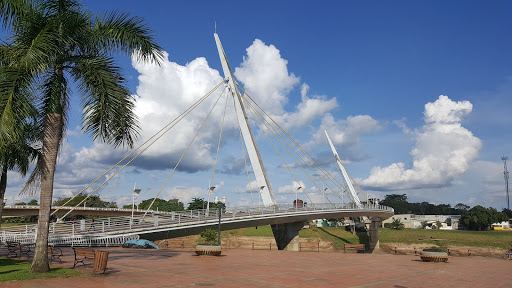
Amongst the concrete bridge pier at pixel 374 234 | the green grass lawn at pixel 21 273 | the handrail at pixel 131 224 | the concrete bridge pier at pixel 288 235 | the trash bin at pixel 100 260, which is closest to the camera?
the green grass lawn at pixel 21 273

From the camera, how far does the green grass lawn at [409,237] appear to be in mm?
58688

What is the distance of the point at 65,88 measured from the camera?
14.0 metres

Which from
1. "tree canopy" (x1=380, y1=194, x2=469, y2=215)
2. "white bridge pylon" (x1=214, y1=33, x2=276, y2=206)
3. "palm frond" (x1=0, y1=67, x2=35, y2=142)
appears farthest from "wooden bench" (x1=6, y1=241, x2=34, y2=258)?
"tree canopy" (x1=380, y1=194, x2=469, y2=215)

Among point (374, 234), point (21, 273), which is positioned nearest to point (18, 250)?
point (21, 273)

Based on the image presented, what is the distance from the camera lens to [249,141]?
41.5 m

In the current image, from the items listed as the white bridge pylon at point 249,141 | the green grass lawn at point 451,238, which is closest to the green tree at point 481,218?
the green grass lawn at point 451,238

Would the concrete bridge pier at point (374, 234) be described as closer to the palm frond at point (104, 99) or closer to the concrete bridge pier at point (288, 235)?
the concrete bridge pier at point (288, 235)

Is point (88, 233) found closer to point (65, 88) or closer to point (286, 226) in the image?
point (65, 88)

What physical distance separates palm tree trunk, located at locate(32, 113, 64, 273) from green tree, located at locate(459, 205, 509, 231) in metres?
90.8

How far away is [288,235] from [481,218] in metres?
60.1

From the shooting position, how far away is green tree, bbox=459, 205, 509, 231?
82.8m

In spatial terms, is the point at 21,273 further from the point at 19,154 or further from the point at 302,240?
the point at 302,240

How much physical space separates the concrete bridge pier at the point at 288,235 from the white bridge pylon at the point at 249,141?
19.7 feet

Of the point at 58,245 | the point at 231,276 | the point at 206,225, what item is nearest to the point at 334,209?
the point at 206,225
